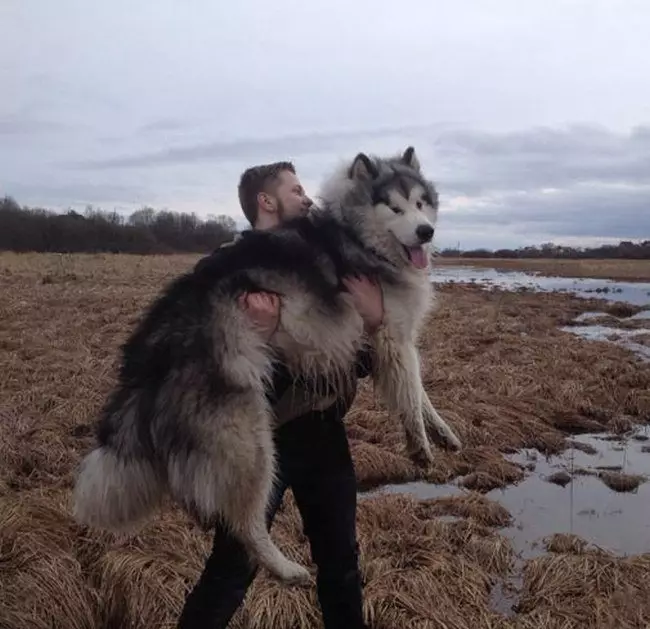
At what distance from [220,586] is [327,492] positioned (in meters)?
0.62

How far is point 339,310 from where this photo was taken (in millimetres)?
3303

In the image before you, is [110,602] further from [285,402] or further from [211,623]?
[285,402]

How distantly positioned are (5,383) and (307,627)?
6718mm

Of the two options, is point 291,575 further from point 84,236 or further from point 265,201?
point 84,236

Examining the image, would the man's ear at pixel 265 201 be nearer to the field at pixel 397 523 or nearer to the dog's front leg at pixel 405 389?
the dog's front leg at pixel 405 389

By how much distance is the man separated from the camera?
3029 millimetres

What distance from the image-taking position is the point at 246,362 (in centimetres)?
301

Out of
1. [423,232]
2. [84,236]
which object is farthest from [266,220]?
[84,236]

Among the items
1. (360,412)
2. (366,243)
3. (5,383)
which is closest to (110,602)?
(366,243)

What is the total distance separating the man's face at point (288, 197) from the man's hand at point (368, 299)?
448mm

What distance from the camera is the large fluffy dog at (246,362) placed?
2.92 metres

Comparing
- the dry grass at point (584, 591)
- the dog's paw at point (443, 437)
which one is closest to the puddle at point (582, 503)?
the dry grass at point (584, 591)

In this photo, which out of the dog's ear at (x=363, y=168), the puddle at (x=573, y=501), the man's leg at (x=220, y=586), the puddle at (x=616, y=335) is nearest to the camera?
the man's leg at (x=220, y=586)

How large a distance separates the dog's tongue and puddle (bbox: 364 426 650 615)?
2.46m
